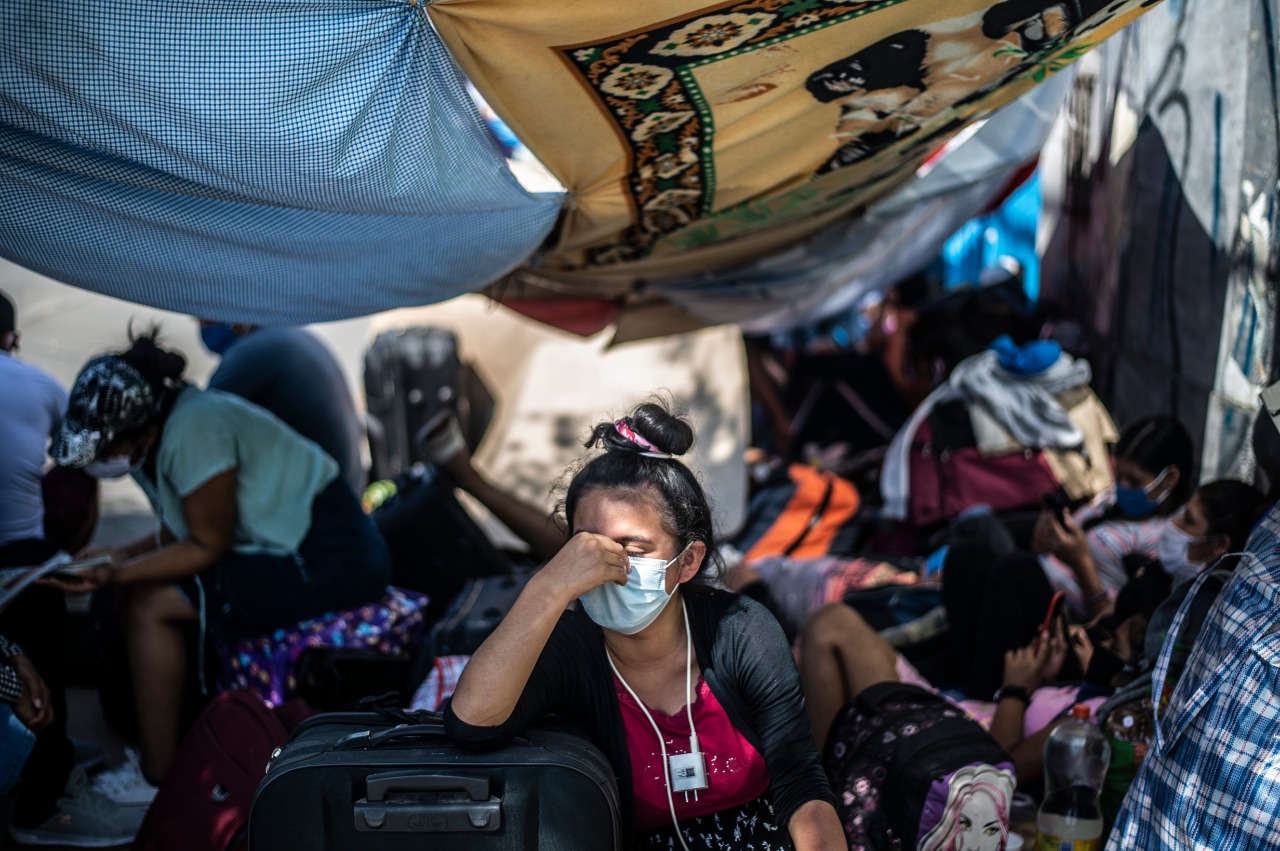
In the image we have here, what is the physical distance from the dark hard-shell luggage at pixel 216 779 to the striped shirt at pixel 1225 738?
1.91 metres

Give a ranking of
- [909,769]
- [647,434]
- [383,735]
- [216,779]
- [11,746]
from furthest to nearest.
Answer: [11,746] → [216,779] → [909,769] → [647,434] → [383,735]

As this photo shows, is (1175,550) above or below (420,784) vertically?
below

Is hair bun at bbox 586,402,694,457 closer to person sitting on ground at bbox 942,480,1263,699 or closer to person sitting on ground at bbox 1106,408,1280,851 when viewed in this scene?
person sitting on ground at bbox 1106,408,1280,851

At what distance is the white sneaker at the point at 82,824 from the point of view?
3234 millimetres

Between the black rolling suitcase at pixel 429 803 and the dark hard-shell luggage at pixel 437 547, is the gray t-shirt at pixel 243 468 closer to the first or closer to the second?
the dark hard-shell luggage at pixel 437 547

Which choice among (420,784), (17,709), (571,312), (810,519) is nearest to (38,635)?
(17,709)

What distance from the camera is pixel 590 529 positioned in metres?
2.30

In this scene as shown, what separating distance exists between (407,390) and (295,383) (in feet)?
4.57

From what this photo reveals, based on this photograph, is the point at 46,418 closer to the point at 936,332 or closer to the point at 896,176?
the point at 896,176

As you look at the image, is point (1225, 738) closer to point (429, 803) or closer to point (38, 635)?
point (429, 803)

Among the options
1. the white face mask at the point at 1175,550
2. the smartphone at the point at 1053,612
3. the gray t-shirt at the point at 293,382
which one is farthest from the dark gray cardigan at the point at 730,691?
the gray t-shirt at the point at 293,382

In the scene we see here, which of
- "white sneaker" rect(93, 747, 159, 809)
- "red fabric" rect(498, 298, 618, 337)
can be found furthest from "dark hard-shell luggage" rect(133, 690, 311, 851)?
"red fabric" rect(498, 298, 618, 337)

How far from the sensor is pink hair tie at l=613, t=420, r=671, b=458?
7.75 feet

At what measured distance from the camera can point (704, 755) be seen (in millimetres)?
2312
